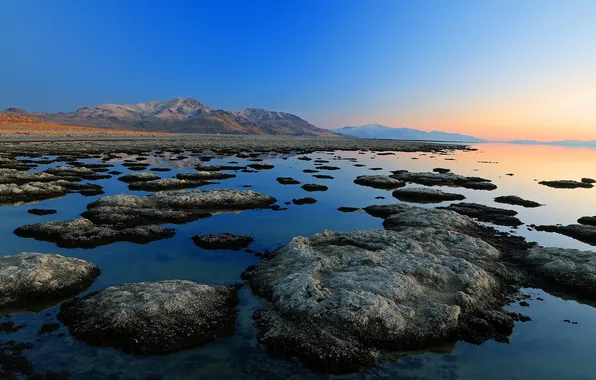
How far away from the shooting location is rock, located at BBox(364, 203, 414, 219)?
26816 millimetres

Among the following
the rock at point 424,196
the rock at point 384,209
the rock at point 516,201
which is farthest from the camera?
the rock at point 424,196

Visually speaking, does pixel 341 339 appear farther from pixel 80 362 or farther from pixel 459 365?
pixel 80 362

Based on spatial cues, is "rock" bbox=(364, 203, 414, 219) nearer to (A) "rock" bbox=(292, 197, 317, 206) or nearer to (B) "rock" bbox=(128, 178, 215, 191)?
(A) "rock" bbox=(292, 197, 317, 206)

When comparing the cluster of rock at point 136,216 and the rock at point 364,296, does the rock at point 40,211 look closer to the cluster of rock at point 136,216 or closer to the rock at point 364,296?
the cluster of rock at point 136,216

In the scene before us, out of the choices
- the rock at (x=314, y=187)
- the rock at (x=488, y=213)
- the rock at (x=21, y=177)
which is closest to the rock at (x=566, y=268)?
the rock at (x=488, y=213)

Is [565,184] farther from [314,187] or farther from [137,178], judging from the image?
[137,178]

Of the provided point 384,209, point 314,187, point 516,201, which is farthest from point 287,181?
point 516,201

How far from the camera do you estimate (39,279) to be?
12266 millimetres

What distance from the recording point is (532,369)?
940 centimetres

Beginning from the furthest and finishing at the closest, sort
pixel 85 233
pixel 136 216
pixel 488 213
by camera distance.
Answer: pixel 488 213
pixel 136 216
pixel 85 233

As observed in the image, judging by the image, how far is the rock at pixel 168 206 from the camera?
22.2 m

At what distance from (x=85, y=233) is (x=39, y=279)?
6661mm

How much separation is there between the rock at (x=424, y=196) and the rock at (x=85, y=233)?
23.7 metres

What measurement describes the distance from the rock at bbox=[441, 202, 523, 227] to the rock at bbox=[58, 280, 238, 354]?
Answer: 72.0 feet
